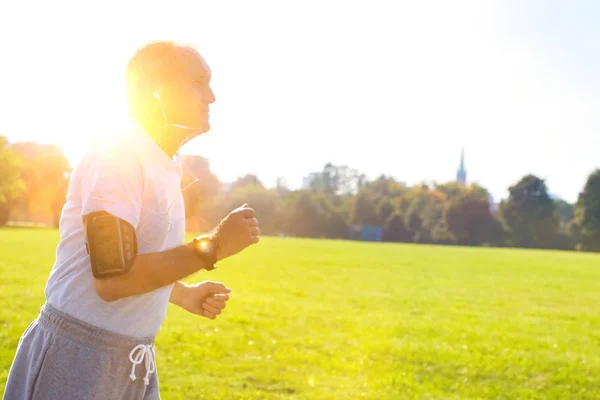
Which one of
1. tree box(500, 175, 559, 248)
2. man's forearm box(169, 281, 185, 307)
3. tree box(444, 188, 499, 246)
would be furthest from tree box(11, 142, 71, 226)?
man's forearm box(169, 281, 185, 307)

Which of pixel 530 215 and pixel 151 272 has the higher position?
pixel 530 215

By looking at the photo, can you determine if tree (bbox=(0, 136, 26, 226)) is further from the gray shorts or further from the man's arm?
the man's arm

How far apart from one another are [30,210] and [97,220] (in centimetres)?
12403

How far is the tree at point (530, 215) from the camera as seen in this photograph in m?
103

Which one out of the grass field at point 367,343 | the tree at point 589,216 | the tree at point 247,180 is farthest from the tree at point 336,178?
the grass field at point 367,343

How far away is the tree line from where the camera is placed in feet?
324

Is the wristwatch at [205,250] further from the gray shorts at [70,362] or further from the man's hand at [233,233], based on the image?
the gray shorts at [70,362]

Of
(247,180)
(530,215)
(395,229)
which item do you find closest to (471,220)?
(530,215)

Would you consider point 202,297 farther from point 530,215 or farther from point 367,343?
point 530,215

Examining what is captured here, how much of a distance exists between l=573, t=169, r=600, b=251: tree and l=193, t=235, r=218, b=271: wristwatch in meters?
102

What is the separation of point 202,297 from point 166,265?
3.12ft

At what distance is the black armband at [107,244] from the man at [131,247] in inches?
0.7

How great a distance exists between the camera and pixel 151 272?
91.9 inches

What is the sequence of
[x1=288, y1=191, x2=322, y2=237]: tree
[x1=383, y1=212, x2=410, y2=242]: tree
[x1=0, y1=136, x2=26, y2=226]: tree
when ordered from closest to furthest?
[x1=0, y1=136, x2=26, y2=226]: tree < [x1=288, y1=191, x2=322, y2=237]: tree < [x1=383, y1=212, x2=410, y2=242]: tree
